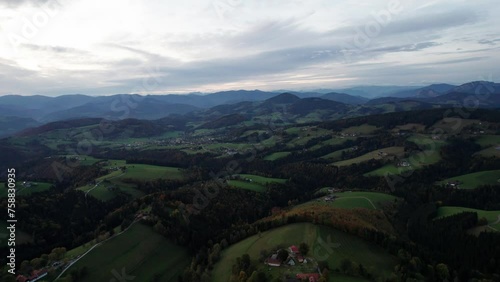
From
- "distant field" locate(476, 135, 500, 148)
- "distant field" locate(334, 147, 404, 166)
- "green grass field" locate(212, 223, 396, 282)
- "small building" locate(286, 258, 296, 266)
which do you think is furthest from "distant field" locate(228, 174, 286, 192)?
"distant field" locate(476, 135, 500, 148)

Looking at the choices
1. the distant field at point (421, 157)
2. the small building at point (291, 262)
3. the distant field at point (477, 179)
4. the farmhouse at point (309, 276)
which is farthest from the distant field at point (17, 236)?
the distant field at point (477, 179)

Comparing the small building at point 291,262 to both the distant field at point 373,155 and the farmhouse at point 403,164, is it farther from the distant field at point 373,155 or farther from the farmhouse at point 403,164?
the distant field at point 373,155

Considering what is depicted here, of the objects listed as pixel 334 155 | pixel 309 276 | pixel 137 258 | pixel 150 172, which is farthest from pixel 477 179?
pixel 150 172

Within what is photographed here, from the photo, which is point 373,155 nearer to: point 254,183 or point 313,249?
point 254,183

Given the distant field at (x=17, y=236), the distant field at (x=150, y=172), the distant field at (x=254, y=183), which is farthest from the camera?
the distant field at (x=150, y=172)

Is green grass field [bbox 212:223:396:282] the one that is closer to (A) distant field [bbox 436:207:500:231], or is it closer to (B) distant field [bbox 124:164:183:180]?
(A) distant field [bbox 436:207:500:231]
